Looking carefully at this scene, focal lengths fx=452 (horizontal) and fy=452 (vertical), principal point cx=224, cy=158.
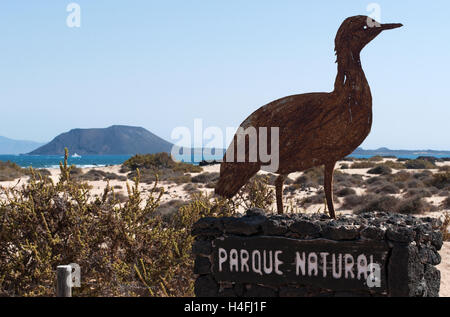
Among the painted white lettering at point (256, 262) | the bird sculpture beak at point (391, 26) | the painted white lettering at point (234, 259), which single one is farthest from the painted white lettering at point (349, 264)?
the bird sculpture beak at point (391, 26)

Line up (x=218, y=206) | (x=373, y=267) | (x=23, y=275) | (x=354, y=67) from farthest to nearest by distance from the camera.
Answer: (x=218, y=206) → (x=23, y=275) → (x=354, y=67) → (x=373, y=267)

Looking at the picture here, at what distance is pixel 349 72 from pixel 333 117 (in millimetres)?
607

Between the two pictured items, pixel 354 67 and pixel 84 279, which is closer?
pixel 354 67

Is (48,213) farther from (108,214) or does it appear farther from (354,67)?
(354,67)

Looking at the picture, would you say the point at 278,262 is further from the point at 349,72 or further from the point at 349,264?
the point at 349,72

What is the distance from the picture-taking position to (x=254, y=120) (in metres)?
6.25

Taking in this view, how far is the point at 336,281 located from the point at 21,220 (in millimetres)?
4432

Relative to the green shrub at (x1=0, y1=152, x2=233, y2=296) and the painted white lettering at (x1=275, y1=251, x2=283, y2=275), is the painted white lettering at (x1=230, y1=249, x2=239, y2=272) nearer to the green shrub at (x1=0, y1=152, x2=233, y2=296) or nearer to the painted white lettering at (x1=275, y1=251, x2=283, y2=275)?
the painted white lettering at (x1=275, y1=251, x2=283, y2=275)

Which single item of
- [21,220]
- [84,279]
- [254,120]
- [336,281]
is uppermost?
[254,120]

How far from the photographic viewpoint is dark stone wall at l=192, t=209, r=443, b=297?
4766 millimetres

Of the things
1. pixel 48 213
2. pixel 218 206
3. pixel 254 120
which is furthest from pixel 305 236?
pixel 48 213

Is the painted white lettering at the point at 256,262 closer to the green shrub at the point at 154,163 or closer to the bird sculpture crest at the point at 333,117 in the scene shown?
the bird sculpture crest at the point at 333,117

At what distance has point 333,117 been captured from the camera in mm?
5695

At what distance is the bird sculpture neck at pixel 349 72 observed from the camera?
5691 millimetres
